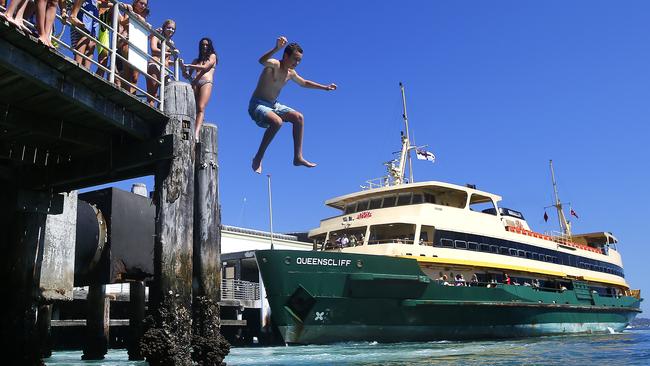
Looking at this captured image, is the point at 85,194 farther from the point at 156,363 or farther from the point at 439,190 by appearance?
the point at 439,190

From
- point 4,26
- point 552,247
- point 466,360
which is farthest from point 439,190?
point 4,26

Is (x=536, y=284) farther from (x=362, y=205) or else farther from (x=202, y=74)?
(x=202, y=74)

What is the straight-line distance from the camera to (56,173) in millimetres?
8195

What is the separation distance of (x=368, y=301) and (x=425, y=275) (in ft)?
7.40

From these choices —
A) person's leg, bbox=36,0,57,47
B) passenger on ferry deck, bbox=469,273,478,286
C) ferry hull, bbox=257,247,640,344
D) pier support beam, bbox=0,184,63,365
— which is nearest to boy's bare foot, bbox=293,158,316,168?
person's leg, bbox=36,0,57,47

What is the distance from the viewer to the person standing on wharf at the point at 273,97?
19.8 feet

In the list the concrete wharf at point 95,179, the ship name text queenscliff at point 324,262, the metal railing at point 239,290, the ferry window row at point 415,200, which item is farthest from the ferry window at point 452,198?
the concrete wharf at point 95,179

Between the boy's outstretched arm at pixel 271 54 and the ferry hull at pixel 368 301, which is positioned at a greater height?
the boy's outstretched arm at pixel 271 54

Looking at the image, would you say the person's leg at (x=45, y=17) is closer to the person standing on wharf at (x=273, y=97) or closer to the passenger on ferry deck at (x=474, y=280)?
the person standing on wharf at (x=273, y=97)

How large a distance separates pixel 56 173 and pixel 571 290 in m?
23.8

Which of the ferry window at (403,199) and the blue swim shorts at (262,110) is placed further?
the ferry window at (403,199)

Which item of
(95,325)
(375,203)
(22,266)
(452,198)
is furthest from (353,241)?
(22,266)

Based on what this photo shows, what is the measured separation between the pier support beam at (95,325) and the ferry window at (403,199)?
477 inches

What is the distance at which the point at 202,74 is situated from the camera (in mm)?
7305
